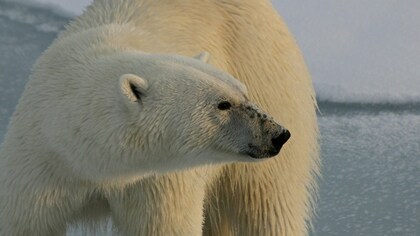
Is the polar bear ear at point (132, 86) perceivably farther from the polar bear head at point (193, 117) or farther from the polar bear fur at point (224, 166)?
the polar bear fur at point (224, 166)

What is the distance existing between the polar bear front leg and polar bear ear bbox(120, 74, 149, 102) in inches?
20.3

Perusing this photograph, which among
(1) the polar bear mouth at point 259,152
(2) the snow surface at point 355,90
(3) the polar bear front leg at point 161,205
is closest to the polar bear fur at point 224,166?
(3) the polar bear front leg at point 161,205

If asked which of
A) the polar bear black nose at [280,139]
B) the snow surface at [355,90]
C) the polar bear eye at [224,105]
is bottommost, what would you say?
the snow surface at [355,90]

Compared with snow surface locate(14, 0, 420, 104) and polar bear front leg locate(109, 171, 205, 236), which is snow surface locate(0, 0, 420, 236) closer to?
snow surface locate(14, 0, 420, 104)

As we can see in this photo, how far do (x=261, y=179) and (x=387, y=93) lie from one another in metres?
2.89

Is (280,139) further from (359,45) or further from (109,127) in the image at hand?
(359,45)

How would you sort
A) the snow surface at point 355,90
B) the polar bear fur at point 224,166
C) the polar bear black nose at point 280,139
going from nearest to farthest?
the polar bear black nose at point 280,139, the polar bear fur at point 224,166, the snow surface at point 355,90

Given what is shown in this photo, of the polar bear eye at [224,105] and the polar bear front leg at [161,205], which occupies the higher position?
the polar bear eye at [224,105]

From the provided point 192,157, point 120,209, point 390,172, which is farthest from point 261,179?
point 390,172

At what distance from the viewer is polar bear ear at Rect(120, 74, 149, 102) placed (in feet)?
7.47

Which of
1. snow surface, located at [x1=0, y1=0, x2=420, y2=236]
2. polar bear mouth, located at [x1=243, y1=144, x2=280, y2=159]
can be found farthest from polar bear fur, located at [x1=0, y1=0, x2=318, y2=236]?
snow surface, located at [x1=0, y1=0, x2=420, y2=236]

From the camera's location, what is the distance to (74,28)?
9.61 ft

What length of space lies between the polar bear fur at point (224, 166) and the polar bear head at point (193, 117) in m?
0.30

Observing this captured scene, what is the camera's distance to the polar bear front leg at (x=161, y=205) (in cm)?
278
